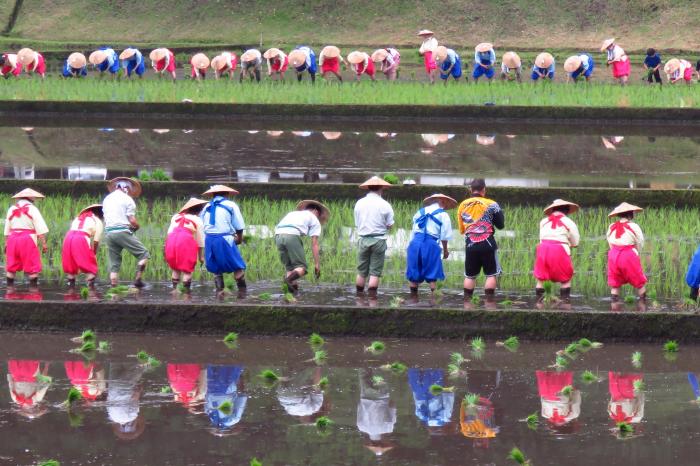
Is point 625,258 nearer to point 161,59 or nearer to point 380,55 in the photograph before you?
point 380,55

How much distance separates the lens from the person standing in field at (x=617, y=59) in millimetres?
28641

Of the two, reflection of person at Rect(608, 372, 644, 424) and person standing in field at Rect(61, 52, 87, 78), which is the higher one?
person standing in field at Rect(61, 52, 87, 78)

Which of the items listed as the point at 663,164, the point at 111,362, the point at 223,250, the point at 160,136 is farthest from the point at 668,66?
the point at 111,362

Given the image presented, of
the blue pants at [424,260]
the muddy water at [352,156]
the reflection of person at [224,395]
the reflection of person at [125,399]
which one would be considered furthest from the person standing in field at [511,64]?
the reflection of person at [125,399]

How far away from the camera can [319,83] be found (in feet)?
90.8

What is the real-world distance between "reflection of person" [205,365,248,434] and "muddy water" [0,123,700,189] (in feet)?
27.5

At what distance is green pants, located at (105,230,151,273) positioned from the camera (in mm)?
11977

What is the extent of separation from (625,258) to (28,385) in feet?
16.3

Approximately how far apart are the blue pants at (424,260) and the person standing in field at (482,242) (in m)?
0.25

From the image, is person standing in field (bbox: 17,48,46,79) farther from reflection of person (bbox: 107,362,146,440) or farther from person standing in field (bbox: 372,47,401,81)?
reflection of person (bbox: 107,362,146,440)

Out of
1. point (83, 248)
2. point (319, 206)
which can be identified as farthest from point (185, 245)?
point (319, 206)

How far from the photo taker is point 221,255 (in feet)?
38.3

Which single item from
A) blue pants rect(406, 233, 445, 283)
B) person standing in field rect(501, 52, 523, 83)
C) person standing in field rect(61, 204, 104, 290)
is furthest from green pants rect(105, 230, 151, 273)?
person standing in field rect(501, 52, 523, 83)

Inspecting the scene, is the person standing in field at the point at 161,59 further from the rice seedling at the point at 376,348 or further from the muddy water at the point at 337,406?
the rice seedling at the point at 376,348
